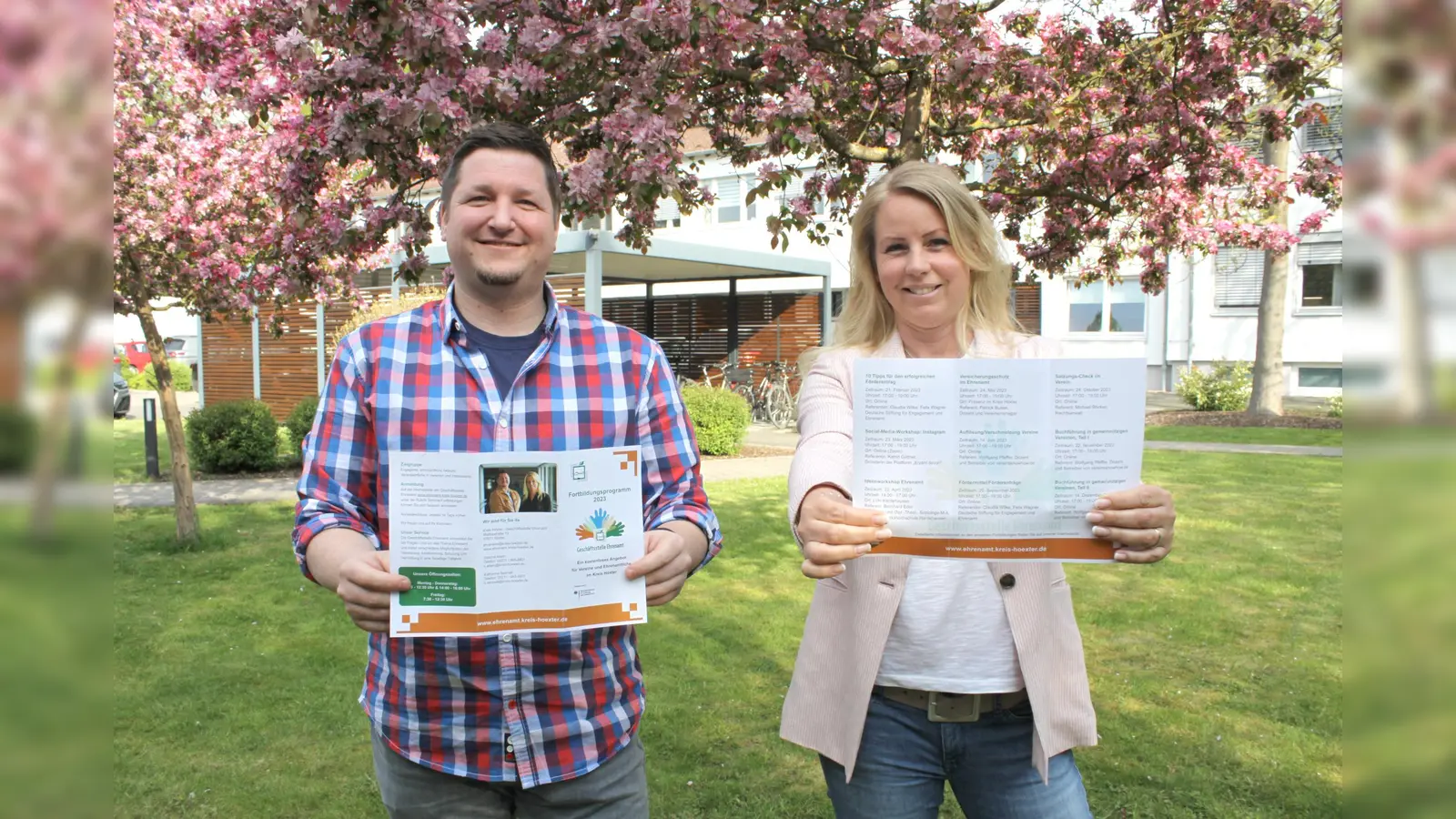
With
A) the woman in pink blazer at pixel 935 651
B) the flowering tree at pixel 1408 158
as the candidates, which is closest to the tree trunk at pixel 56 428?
the flowering tree at pixel 1408 158

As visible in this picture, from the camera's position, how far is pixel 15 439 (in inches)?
14.6

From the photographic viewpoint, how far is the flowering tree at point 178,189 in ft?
23.9

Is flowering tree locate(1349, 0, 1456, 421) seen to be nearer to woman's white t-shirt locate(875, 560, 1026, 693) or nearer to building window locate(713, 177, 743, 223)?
woman's white t-shirt locate(875, 560, 1026, 693)

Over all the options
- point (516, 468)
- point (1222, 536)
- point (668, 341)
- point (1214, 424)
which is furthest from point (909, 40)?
point (668, 341)

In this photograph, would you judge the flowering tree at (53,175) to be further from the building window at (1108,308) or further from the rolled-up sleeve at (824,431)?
the building window at (1108,308)

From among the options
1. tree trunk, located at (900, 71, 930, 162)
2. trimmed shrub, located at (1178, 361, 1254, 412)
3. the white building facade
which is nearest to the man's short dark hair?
tree trunk, located at (900, 71, 930, 162)

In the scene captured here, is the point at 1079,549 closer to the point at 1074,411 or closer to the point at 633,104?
the point at 1074,411

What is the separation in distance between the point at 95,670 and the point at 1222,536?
371 inches

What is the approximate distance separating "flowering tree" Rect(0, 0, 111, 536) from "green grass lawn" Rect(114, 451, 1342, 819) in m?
4.09

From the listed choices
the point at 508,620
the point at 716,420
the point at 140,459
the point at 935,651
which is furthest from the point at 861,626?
the point at 140,459

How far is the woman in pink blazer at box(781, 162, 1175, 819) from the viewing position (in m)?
2.05

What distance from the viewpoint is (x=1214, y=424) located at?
56.7 ft

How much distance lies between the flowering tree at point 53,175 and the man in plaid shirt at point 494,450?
1.68m

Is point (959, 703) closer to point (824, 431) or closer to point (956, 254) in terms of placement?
point (824, 431)
